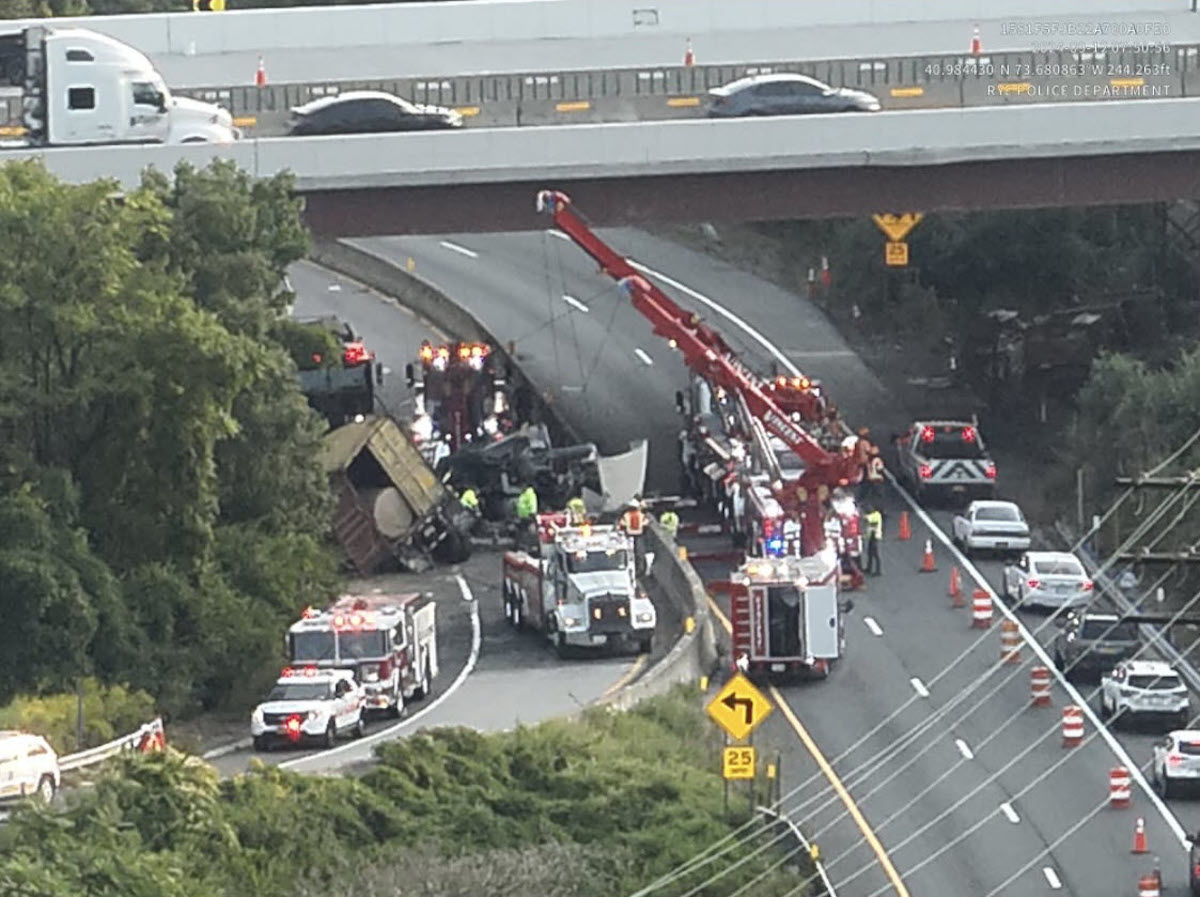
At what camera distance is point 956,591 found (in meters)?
72.8

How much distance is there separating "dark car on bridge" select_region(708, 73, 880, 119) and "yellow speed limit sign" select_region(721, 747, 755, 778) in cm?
2775

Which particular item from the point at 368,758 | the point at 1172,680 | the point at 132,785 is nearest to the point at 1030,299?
the point at 1172,680

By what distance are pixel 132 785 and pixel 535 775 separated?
668 cm

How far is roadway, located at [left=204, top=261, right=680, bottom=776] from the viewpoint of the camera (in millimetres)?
61000

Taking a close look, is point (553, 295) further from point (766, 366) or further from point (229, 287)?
A: point (229, 287)

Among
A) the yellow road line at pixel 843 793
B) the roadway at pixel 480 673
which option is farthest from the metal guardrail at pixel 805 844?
the roadway at pixel 480 673

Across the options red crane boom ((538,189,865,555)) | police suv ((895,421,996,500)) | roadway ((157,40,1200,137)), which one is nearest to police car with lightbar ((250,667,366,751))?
red crane boom ((538,189,865,555))

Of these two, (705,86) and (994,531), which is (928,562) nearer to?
(994,531)

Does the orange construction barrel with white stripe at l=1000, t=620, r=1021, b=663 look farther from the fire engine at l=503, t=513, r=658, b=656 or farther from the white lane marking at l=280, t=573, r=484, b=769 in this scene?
the white lane marking at l=280, t=573, r=484, b=769

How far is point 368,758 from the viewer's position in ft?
193

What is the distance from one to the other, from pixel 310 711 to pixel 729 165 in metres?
22.5

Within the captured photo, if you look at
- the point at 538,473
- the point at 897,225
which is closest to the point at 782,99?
the point at 897,225

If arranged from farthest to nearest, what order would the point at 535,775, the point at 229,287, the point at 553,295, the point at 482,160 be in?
the point at 553,295
the point at 482,160
the point at 229,287
the point at 535,775

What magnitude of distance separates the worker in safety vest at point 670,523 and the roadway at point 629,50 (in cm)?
1209
